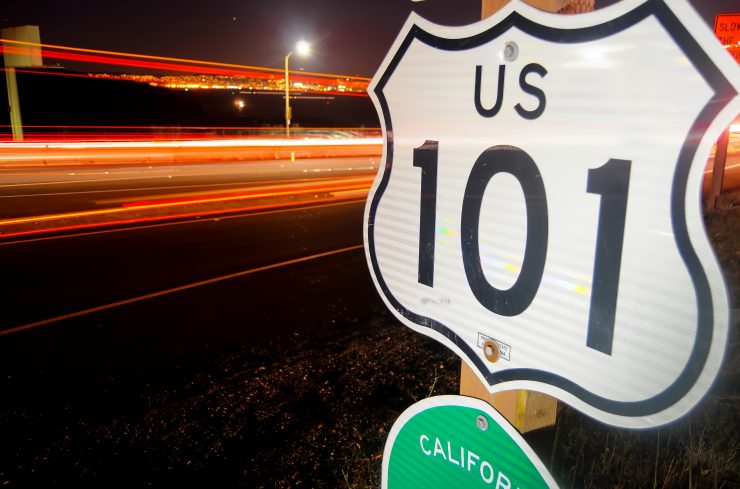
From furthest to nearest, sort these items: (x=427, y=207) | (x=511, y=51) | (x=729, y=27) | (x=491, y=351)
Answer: (x=729, y=27)
(x=427, y=207)
(x=491, y=351)
(x=511, y=51)

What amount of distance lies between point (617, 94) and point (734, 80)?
163 millimetres

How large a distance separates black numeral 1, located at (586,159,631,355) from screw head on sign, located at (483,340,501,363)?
23 cm

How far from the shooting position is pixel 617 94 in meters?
0.86

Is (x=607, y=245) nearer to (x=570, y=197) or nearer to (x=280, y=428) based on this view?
(x=570, y=197)

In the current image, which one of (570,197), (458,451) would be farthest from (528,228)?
(458,451)

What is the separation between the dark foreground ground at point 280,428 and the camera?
9.62 ft

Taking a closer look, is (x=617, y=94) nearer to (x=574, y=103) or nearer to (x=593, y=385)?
(x=574, y=103)

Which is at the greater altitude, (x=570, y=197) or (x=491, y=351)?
(x=570, y=197)

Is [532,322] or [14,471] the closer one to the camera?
[532,322]

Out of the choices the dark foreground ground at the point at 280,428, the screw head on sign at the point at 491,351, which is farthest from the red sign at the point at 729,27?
the screw head on sign at the point at 491,351

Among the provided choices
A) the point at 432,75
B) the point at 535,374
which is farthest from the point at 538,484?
the point at 432,75

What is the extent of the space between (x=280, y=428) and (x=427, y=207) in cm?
282

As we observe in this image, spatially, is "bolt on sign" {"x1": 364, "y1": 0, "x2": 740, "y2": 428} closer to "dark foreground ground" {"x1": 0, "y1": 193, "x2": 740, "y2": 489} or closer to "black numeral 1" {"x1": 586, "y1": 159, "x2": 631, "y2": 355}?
"black numeral 1" {"x1": 586, "y1": 159, "x2": 631, "y2": 355}

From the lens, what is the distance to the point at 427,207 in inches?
50.7
